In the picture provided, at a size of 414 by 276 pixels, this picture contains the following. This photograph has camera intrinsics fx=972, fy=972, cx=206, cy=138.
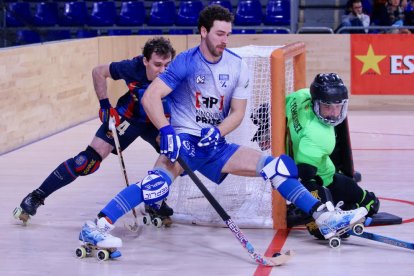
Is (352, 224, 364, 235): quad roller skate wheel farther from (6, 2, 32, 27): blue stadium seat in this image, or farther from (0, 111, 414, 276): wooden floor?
(6, 2, 32, 27): blue stadium seat

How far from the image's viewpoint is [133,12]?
553 inches

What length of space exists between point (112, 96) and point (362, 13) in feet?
11.2

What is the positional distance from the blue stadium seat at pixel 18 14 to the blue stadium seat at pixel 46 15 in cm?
Answer: 12

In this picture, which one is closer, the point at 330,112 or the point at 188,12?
the point at 330,112

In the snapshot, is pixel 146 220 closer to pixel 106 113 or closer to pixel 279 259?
pixel 106 113

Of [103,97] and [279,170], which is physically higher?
[103,97]

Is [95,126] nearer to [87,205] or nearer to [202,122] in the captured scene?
[87,205]

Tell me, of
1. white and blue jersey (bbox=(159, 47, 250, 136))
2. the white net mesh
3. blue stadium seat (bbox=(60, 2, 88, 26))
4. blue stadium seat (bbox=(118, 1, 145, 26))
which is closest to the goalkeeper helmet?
white and blue jersey (bbox=(159, 47, 250, 136))

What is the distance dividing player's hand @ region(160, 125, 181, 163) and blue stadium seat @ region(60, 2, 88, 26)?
9253 mm

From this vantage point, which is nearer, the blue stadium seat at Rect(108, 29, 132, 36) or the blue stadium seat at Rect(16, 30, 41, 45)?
the blue stadium seat at Rect(16, 30, 41, 45)

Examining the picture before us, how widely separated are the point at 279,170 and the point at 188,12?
875 cm

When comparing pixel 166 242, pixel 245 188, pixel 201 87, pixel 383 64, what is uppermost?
pixel 201 87

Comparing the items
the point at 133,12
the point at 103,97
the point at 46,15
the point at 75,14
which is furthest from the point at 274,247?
the point at 46,15

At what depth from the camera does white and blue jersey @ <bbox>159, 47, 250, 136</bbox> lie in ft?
17.8
